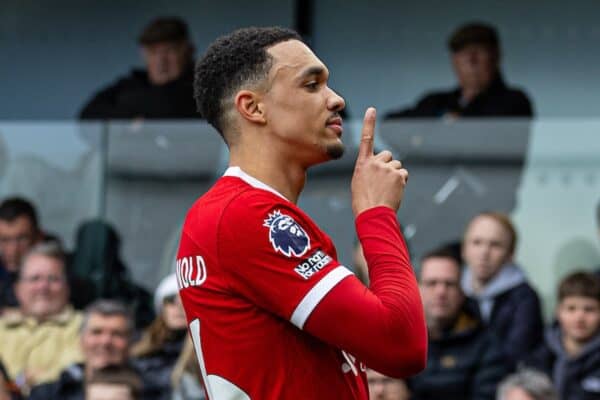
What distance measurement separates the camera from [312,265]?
9.29 feet

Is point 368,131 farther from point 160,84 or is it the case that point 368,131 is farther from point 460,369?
point 160,84

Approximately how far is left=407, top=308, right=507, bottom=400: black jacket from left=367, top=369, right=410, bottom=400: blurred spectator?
0.13 meters

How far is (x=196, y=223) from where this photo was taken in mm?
2951

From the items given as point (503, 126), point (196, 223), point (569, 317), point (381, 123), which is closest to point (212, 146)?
point (381, 123)

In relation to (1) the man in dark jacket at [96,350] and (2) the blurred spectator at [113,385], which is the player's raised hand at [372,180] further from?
A: (1) the man in dark jacket at [96,350]

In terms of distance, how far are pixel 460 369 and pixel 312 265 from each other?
3533mm

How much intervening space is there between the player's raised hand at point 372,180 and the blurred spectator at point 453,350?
3326mm

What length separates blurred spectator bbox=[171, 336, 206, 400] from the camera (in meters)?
6.40

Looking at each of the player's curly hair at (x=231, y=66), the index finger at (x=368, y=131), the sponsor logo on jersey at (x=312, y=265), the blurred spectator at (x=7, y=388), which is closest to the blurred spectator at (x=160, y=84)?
the blurred spectator at (x=7, y=388)

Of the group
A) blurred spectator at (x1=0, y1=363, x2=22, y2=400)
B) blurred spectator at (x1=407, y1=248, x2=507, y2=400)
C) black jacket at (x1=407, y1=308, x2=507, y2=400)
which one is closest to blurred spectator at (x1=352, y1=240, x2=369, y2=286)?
blurred spectator at (x1=407, y1=248, x2=507, y2=400)

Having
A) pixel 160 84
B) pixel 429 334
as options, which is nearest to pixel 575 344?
pixel 429 334

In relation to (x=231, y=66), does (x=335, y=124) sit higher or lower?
lower

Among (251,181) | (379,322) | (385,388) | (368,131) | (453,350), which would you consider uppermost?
(368,131)

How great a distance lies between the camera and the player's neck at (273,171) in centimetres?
299
